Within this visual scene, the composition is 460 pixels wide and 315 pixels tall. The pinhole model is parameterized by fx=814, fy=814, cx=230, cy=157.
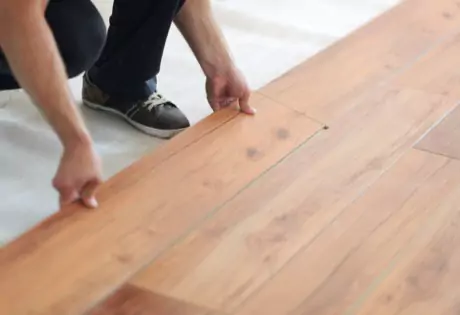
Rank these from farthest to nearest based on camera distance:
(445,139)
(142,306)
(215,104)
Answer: (215,104) → (445,139) → (142,306)

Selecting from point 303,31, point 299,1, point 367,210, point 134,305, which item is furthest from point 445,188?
point 299,1

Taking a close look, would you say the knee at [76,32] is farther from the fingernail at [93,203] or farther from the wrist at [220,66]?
the fingernail at [93,203]

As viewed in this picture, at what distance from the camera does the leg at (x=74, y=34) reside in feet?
5.23

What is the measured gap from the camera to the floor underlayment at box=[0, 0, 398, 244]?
5.35 feet

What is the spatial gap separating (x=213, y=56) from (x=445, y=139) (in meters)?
0.48

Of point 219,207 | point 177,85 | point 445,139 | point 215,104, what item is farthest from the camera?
point 177,85

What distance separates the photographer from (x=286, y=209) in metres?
1.33

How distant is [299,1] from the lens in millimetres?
2717

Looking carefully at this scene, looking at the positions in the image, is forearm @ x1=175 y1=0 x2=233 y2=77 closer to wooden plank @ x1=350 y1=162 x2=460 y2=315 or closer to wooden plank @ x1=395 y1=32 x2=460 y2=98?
wooden plank @ x1=395 y1=32 x2=460 y2=98

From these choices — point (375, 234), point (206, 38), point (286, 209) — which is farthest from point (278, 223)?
point (206, 38)

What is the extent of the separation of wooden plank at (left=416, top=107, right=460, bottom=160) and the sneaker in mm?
556

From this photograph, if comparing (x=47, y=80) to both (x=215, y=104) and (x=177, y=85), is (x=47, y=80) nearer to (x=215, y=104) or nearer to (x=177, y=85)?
(x=215, y=104)

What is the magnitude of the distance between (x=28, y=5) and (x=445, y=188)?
29.4 inches

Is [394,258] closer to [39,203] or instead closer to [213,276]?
[213,276]
